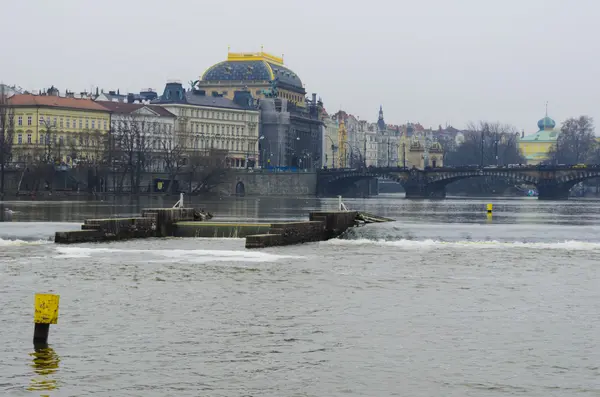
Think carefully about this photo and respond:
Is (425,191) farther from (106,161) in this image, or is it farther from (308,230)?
(308,230)

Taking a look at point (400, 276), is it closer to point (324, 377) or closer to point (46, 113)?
point (324, 377)

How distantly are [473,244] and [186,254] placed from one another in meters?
14.2

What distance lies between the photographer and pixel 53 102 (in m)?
186

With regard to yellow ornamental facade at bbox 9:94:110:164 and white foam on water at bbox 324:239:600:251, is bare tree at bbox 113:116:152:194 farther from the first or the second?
white foam on water at bbox 324:239:600:251

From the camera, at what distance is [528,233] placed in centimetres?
6244

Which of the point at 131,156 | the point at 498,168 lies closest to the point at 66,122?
the point at 131,156

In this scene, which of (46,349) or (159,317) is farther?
→ (159,317)

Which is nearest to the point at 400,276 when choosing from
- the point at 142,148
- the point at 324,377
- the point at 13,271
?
the point at 13,271

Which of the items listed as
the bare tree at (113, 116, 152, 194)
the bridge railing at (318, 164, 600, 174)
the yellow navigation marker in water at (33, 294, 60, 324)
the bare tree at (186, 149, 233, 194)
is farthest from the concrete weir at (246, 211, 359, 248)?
the bridge railing at (318, 164, 600, 174)

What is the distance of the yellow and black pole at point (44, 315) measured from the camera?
2353 cm

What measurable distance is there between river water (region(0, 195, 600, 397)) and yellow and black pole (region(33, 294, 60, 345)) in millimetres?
241

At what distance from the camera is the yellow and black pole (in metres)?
23.5

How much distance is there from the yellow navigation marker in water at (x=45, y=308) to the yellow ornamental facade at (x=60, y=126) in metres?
146

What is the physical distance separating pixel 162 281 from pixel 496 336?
40.9 ft
